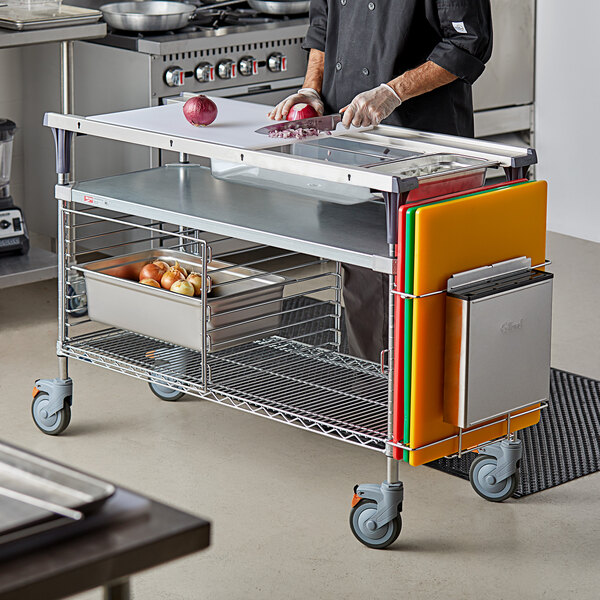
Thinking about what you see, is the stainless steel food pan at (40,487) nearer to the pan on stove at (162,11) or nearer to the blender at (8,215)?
the blender at (8,215)

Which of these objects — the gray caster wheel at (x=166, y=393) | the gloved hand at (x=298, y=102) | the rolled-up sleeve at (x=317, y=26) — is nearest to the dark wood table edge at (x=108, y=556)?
the gloved hand at (x=298, y=102)

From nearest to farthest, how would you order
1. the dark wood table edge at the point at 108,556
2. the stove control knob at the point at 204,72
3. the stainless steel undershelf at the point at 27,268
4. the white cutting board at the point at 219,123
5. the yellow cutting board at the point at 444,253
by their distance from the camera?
the dark wood table edge at the point at 108,556 < the yellow cutting board at the point at 444,253 < the white cutting board at the point at 219,123 < the stainless steel undershelf at the point at 27,268 < the stove control knob at the point at 204,72

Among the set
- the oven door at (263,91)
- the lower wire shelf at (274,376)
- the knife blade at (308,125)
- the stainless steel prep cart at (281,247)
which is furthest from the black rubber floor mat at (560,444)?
the oven door at (263,91)

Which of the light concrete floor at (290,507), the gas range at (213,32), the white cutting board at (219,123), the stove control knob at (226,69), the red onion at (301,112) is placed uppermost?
the gas range at (213,32)

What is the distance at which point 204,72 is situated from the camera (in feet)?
15.1

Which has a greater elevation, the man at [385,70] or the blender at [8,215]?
the man at [385,70]

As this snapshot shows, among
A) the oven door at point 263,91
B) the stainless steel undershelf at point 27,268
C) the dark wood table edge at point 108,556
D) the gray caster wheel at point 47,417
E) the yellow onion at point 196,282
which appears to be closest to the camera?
the dark wood table edge at point 108,556

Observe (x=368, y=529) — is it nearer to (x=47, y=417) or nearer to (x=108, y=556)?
(x=47, y=417)

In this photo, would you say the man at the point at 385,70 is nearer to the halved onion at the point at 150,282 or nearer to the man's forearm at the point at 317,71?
the man's forearm at the point at 317,71

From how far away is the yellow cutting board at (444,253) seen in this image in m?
2.57

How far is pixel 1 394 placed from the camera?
12.3ft

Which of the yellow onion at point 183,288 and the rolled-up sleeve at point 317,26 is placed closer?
the yellow onion at point 183,288

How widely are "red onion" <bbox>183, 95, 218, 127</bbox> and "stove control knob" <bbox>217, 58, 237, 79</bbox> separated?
1.55m

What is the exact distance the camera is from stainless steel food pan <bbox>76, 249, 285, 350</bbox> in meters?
3.14
